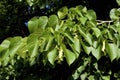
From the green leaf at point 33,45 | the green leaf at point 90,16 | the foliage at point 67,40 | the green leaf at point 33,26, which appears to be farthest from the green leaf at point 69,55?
the green leaf at point 90,16

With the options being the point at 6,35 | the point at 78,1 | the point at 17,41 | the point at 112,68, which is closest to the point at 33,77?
the point at 112,68

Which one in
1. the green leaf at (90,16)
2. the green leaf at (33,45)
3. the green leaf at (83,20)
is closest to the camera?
the green leaf at (33,45)

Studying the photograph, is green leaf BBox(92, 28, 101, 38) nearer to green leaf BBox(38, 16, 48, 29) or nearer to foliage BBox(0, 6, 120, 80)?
foliage BBox(0, 6, 120, 80)

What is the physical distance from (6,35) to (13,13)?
255 mm

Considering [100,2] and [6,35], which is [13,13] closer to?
[6,35]

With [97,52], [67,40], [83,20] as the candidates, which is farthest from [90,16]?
[67,40]

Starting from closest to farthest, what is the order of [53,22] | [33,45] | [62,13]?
[33,45] < [53,22] < [62,13]

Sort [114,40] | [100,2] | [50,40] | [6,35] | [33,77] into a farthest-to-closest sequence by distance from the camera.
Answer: [6,35] → [100,2] → [33,77] → [114,40] → [50,40]

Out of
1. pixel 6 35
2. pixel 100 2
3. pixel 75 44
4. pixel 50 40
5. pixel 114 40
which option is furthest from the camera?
pixel 6 35

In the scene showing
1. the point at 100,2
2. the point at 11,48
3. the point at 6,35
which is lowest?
the point at 6,35

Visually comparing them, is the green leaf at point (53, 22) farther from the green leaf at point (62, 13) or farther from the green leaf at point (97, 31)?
the green leaf at point (97, 31)

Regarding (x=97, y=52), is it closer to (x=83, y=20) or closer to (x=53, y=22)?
(x=83, y=20)

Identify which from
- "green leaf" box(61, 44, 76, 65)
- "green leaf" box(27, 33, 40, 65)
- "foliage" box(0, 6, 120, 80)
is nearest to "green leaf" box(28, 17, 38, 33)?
"foliage" box(0, 6, 120, 80)

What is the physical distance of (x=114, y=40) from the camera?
1827 mm
